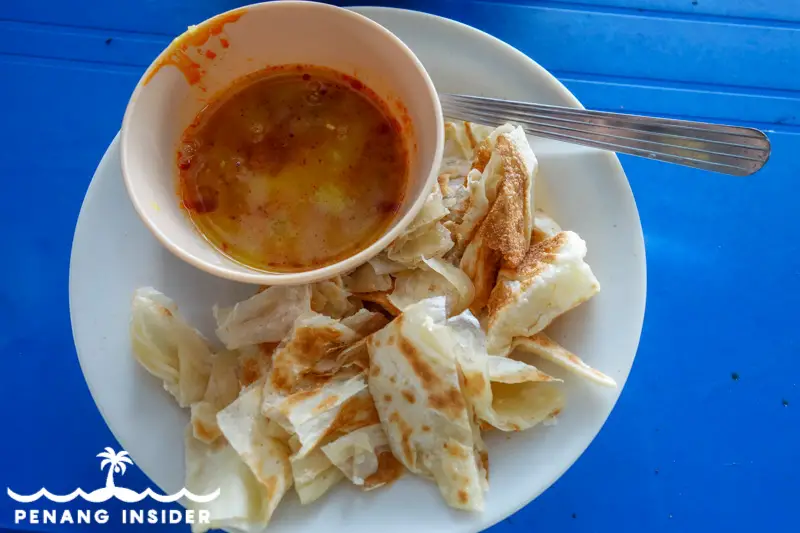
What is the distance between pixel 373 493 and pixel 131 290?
0.64 metres

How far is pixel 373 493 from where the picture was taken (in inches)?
44.7

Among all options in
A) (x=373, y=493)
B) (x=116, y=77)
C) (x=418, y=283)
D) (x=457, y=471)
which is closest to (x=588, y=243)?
(x=418, y=283)

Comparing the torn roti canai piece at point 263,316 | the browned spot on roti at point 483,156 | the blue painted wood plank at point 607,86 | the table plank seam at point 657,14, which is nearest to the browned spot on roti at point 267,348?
the torn roti canai piece at point 263,316

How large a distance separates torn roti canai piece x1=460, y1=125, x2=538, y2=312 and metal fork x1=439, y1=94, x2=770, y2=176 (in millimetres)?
64

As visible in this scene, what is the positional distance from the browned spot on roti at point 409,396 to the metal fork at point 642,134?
23.9 inches

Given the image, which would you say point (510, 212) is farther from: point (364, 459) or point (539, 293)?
point (364, 459)

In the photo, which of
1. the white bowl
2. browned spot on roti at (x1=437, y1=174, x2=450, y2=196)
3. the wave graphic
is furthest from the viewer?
the wave graphic

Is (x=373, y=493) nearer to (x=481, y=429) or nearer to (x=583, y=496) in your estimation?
(x=481, y=429)

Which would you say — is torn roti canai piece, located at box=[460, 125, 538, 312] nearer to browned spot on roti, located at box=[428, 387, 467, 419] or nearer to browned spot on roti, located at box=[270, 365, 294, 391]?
browned spot on roti, located at box=[428, 387, 467, 419]

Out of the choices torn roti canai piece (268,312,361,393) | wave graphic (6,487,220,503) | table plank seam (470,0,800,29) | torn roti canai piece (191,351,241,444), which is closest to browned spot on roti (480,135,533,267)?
torn roti canai piece (268,312,361,393)

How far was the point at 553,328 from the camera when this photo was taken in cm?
125

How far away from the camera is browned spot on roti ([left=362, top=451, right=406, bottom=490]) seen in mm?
1134

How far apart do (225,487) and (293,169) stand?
2.14ft

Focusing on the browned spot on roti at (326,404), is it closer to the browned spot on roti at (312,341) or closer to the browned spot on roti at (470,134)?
the browned spot on roti at (312,341)
